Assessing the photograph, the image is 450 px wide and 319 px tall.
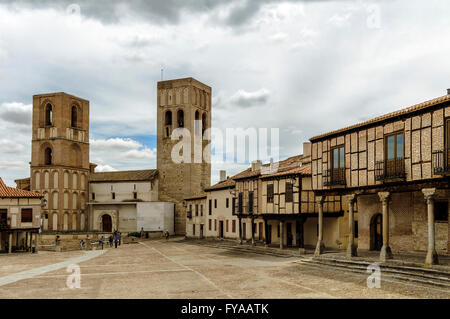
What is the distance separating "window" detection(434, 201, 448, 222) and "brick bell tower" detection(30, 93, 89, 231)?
51842 mm

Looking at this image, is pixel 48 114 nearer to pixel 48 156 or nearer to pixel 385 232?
pixel 48 156

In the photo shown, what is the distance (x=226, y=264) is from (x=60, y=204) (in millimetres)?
43062

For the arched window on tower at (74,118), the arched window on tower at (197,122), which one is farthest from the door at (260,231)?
the arched window on tower at (74,118)

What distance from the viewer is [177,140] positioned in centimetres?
6731

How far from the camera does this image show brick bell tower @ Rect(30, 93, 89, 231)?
62.3m

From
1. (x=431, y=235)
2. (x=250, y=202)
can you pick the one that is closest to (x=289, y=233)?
(x=250, y=202)

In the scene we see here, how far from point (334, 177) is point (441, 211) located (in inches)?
228

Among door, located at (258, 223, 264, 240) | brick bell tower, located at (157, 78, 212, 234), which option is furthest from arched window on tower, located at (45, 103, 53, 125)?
door, located at (258, 223, 264, 240)

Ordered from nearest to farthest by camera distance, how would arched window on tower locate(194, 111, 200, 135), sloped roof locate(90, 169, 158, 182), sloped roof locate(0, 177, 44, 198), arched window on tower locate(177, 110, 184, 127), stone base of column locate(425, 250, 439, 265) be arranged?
1. stone base of column locate(425, 250, 439, 265)
2. sloped roof locate(0, 177, 44, 198)
3. sloped roof locate(90, 169, 158, 182)
4. arched window on tower locate(177, 110, 184, 127)
5. arched window on tower locate(194, 111, 200, 135)

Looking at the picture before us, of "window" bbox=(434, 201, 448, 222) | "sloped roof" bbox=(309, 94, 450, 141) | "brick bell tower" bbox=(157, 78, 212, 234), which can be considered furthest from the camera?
"brick bell tower" bbox=(157, 78, 212, 234)

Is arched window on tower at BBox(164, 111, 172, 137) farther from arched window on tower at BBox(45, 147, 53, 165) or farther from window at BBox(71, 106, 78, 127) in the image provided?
arched window on tower at BBox(45, 147, 53, 165)

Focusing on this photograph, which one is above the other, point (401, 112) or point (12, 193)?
point (401, 112)

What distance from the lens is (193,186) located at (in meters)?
66.1
